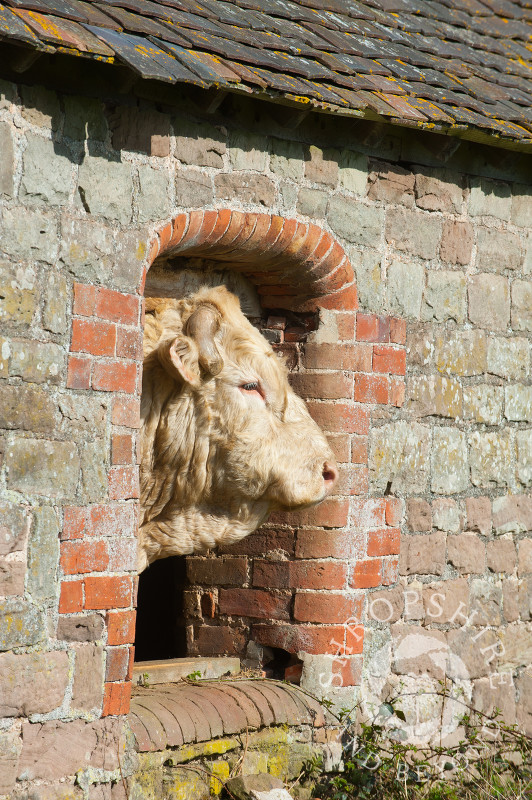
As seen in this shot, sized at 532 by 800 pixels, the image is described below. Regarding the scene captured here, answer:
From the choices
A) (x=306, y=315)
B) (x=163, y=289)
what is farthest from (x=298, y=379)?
(x=163, y=289)

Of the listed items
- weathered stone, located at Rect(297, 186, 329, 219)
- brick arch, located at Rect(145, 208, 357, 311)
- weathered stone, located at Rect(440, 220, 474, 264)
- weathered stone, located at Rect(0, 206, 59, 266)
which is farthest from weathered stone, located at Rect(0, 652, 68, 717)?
weathered stone, located at Rect(440, 220, 474, 264)

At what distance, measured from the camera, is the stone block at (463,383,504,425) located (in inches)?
232

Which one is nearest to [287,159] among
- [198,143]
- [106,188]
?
[198,143]

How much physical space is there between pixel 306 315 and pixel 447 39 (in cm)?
201

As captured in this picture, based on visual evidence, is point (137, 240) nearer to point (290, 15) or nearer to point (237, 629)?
point (290, 15)

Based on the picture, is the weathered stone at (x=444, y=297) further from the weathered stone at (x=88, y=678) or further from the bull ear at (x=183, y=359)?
the weathered stone at (x=88, y=678)

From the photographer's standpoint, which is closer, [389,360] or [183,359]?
[183,359]

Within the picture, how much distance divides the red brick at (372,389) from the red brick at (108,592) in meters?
1.68

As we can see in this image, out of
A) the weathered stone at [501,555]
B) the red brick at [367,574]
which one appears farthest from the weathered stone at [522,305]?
the red brick at [367,574]

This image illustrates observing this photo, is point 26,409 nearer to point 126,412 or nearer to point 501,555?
point 126,412

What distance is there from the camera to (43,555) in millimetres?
3898

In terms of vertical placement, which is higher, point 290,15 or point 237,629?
point 290,15

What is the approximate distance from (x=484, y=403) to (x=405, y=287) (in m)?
0.90

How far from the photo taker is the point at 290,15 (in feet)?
17.0
